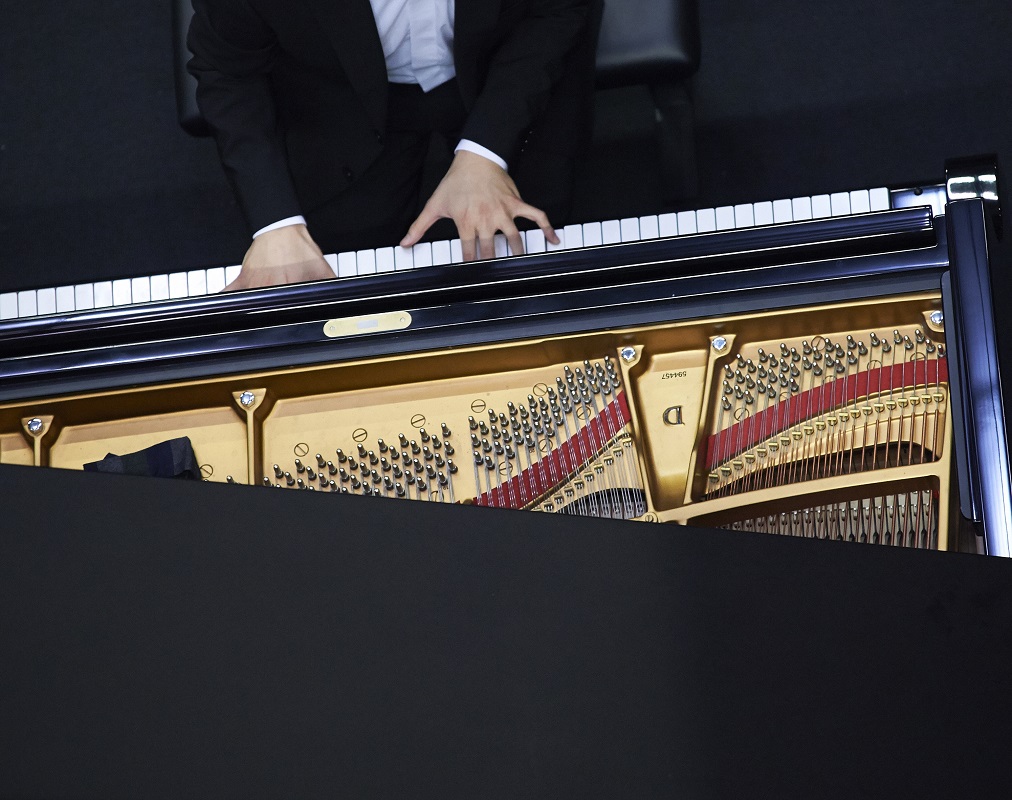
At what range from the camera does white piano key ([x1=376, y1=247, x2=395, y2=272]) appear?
2625 mm

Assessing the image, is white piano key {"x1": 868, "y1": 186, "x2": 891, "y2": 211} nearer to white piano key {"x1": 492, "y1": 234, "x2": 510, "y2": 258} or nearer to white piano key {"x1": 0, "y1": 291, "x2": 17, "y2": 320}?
white piano key {"x1": 492, "y1": 234, "x2": 510, "y2": 258}

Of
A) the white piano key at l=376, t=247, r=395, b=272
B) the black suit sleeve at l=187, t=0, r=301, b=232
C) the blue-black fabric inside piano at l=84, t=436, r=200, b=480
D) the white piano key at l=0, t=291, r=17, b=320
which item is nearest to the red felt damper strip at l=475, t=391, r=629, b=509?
the blue-black fabric inside piano at l=84, t=436, r=200, b=480

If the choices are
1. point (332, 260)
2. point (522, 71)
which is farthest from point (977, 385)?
point (332, 260)

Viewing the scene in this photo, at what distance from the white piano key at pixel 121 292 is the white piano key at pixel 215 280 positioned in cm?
19

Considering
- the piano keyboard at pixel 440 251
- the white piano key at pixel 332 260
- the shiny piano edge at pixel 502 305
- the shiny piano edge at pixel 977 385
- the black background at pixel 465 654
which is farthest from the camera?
the white piano key at pixel 332 260

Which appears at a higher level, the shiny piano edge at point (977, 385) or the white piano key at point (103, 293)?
the white piano key at point (103, 293)

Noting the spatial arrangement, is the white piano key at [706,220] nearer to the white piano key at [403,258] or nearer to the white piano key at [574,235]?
the white piano key at [574,235]

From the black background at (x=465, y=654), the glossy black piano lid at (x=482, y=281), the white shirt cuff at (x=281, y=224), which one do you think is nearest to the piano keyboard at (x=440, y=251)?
the white shirt cuff at (x=281, y=224)

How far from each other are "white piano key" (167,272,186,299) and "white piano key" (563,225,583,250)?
0.95m

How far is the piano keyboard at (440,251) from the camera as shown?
2541mm

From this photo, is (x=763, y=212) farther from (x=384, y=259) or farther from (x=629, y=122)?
(x=629, y=122)

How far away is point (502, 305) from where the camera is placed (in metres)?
2.05

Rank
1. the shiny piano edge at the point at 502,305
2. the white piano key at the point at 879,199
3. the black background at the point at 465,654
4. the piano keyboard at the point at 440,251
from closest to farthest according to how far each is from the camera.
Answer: the black background at the point at 465,654, the shiny piano edge at the point at 502,305, the white piano key at the point at 879,199, the piano keyboard at the point at 440,251

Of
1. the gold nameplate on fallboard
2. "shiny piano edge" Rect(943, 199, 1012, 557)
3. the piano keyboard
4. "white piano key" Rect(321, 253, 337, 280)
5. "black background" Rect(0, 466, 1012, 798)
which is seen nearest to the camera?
"black background" Rect(0, 466, 1012, 798)
